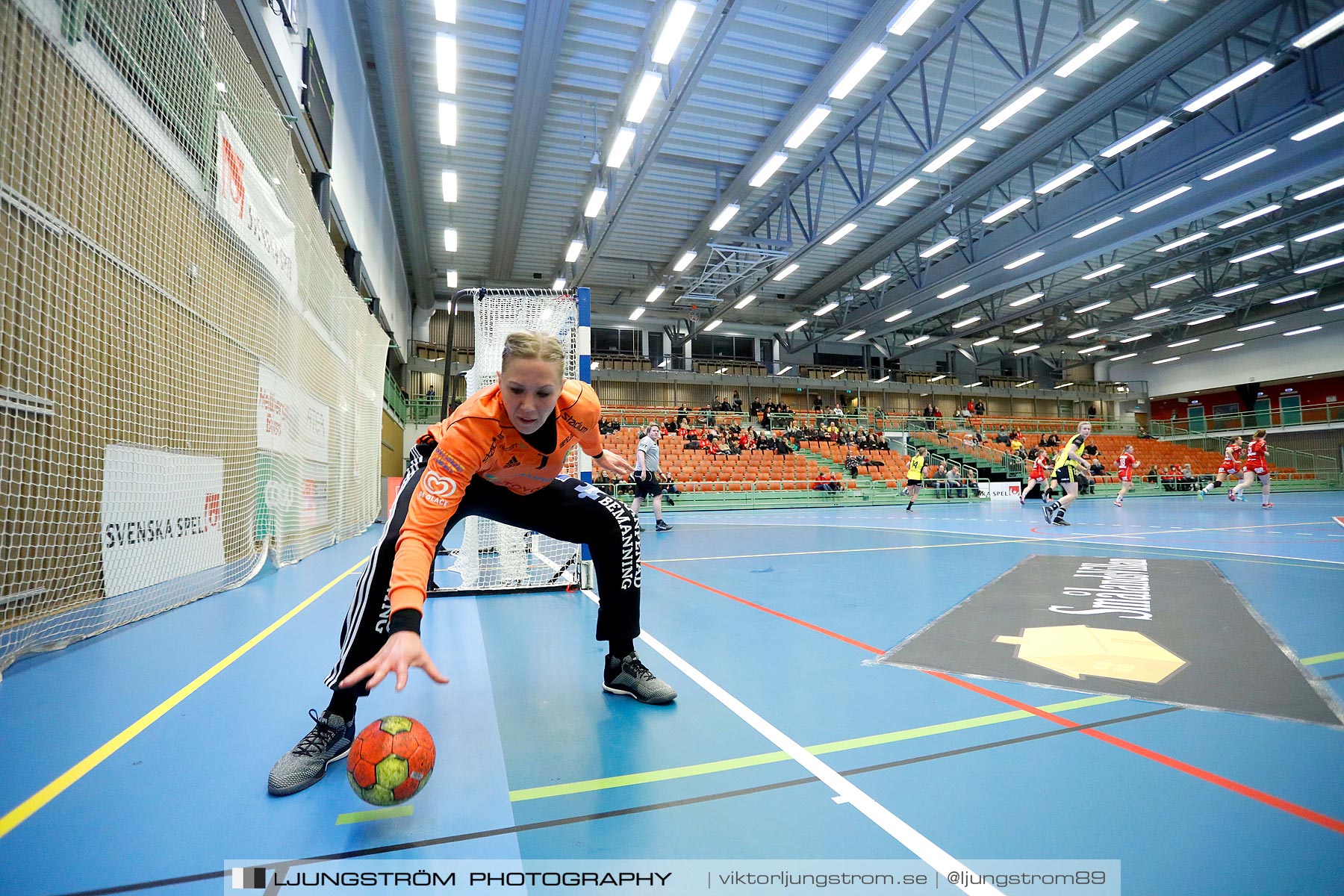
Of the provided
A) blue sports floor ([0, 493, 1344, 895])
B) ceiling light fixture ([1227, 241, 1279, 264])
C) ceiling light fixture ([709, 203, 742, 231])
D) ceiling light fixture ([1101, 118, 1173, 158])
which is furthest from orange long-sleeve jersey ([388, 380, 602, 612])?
ceiling light fixture ([1227, 241, 1279, 264])

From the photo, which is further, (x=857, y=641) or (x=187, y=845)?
(x=857, y=641)

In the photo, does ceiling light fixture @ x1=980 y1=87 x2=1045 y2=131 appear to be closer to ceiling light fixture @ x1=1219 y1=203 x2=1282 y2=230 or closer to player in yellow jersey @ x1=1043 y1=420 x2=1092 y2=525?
player in yellow jersey @ x1=1043 y1=420 x2=1092 y2=525

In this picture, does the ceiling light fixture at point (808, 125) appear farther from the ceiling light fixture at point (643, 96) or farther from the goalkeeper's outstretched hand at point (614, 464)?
the goalkeeper's outstretched hand at point (614, 464)

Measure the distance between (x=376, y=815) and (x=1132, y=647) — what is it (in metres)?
3.74

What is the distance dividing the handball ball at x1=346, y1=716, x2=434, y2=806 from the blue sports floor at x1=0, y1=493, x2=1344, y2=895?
0.23ft

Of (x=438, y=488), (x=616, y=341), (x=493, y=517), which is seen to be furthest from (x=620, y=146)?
(x=616, y=341)

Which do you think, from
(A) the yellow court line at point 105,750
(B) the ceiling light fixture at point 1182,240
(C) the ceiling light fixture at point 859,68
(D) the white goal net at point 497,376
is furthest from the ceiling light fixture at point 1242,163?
(A) the yellow court line at point 105,750

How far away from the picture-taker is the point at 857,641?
138 inches

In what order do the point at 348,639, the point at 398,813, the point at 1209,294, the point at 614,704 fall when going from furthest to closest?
1. the point at 1209,294
2. the point at 614,704
3. the point at 348,639
4. the point at 398,813

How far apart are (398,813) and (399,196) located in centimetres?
2019

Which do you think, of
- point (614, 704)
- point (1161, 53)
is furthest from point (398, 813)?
point (1161, 53)

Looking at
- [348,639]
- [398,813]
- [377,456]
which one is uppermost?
[377,456]

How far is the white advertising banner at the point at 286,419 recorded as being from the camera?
20.3 ft

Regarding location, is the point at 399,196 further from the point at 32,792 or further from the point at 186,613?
the point at 32,792
